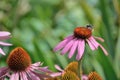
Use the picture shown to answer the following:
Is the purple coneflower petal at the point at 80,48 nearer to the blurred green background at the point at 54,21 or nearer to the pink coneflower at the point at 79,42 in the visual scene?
the pink coneflower at the point at 79,42

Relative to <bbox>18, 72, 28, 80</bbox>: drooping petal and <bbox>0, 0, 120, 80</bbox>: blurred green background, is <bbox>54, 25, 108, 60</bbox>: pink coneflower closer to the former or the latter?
<bbox>18, 72, 28, 80</bbox>: drooping petal

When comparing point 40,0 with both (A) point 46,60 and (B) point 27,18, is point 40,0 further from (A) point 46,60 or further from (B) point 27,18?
(A) point 46,60

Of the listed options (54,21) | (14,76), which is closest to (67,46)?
(14,76)

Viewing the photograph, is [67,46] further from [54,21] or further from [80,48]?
[54,21]

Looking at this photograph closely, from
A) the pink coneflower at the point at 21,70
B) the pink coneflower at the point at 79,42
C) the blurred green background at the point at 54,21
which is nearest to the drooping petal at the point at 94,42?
the pink coneflower at the point at 79,42

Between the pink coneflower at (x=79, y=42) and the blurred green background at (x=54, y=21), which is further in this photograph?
the blurred green background at (x=54, y=21)

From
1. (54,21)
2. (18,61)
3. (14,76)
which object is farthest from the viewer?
(54,21)
